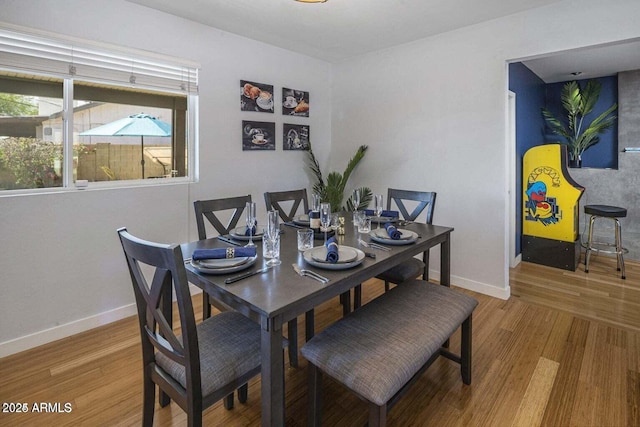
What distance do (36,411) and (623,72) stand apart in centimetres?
656

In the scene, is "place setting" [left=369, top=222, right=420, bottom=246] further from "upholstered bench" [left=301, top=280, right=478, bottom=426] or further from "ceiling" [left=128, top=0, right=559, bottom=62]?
"ceiling" [left=128, top=0, right=559, bottom=62]

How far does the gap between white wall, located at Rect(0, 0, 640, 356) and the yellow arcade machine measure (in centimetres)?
126

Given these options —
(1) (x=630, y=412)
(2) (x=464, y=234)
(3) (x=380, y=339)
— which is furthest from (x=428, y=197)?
(1) (x=630, y=412)

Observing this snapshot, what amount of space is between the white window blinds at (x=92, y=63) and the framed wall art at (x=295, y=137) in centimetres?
111

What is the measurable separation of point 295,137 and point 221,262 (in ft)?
8.57

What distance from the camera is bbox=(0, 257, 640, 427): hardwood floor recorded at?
1.70 metres

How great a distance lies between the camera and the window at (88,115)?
7.27 feet

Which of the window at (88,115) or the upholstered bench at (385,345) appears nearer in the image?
the upholstered bench at (385,345)

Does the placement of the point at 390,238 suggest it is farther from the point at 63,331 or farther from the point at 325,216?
the point at 63,331

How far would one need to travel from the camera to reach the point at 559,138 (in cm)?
485

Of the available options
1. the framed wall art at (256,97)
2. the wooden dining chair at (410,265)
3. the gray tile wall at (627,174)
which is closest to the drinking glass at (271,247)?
the wooden dining chair at (410,265)

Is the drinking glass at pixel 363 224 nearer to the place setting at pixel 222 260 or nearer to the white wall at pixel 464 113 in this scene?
the place setting at pixel 222 260

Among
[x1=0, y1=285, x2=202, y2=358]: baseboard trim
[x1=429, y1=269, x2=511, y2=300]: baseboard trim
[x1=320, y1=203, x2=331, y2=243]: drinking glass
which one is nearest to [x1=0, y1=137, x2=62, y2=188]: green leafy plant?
[x1=0, y1=285, x2=202, y2=358]: baseboard trim

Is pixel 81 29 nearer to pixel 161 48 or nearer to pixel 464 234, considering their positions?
pixel 161 48
